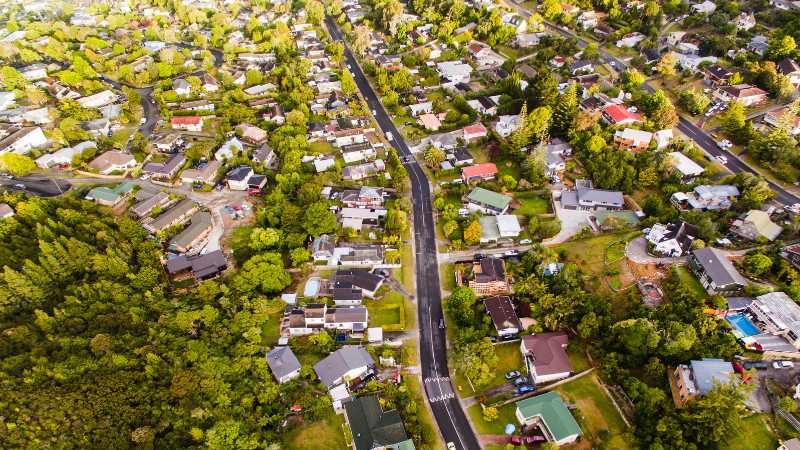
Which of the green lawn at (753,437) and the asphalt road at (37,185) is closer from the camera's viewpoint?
the green lawn at (753,437)

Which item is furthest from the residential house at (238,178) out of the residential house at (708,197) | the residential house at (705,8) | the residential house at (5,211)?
the residential house at (705,8)

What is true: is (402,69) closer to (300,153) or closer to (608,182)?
(300,153)

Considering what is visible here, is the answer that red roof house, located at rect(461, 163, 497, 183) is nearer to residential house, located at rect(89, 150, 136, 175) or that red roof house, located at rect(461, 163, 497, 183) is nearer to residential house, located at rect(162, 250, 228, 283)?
residential house, located at rect(162, 250, 228, 283)

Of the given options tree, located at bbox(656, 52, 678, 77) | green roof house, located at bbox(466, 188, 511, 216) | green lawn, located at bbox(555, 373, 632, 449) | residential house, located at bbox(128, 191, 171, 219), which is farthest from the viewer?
tree, located at bbox(656, 52, 678, 77)

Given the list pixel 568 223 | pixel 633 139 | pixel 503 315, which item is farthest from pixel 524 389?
pixel 633 139

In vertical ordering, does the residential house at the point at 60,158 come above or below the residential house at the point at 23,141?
below

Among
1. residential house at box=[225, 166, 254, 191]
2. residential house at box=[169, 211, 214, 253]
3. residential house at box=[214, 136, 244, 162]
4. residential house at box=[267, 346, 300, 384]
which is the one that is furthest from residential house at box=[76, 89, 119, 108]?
residential house at box=[267, 346, 300, 384]

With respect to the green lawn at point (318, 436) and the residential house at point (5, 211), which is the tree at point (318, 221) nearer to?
the green lawn at point (318, 436)
